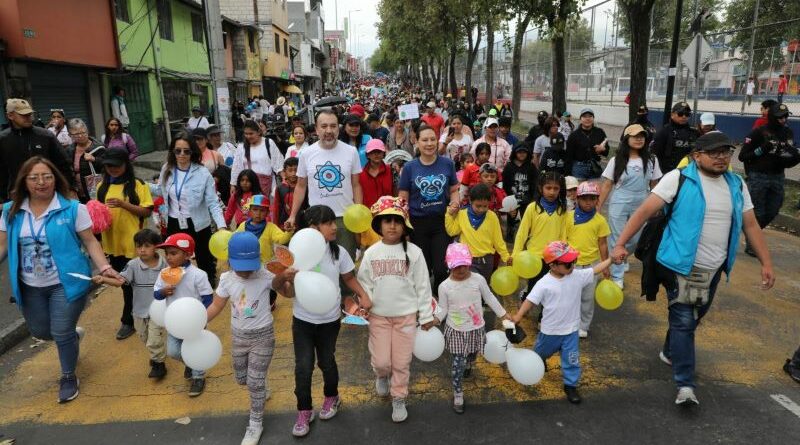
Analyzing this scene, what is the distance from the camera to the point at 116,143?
704 centimetres

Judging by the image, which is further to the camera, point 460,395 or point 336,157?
point 336,157

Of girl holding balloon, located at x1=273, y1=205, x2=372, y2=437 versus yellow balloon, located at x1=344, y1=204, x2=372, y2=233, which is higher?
yellow balloon, located at x1=344, y1=204, x2=372, y2=233

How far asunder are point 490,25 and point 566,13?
44.6 ft

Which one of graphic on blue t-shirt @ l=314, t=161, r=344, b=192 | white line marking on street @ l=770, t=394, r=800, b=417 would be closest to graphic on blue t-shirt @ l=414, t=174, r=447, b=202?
graphic on blue t-shirt @ l=314, t=161, r=344, b=192

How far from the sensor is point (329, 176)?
4582 mm

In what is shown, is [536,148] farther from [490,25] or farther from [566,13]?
[490,25]

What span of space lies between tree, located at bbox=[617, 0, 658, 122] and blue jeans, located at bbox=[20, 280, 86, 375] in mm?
11180

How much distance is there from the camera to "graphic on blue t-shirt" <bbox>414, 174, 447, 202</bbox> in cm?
460

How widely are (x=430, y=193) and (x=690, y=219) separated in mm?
2059

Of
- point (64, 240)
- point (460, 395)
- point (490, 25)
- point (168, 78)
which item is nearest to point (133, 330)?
point (64, 240)

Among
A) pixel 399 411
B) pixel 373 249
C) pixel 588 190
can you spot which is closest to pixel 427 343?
pixel 399 411

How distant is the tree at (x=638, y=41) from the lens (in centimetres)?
1105

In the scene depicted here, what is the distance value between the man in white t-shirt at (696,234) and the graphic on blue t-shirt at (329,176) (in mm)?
2391

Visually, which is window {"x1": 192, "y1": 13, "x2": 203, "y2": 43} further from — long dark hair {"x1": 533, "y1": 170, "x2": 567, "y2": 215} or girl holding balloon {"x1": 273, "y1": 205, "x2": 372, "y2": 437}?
girl holding balloon {"x1": 273, "y1": 205, "x2": 372, "y2": 437}
